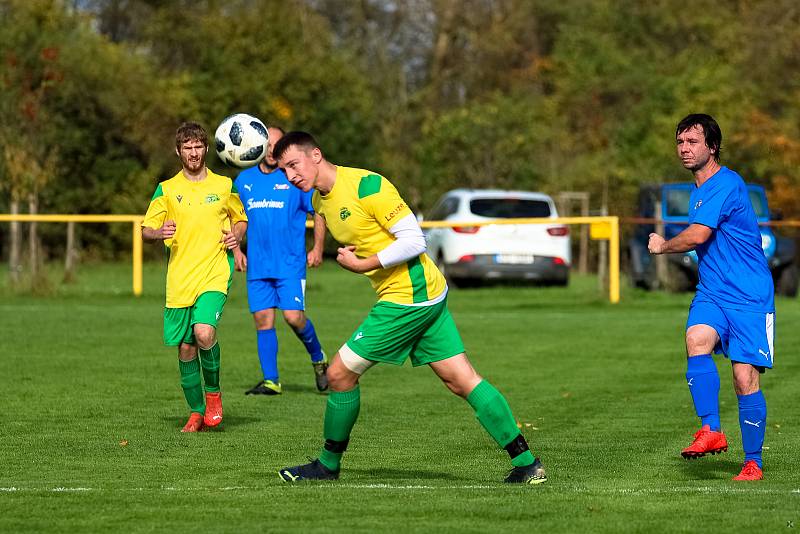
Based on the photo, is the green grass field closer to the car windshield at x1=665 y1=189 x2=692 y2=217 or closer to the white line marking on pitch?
the white line marking on pitch

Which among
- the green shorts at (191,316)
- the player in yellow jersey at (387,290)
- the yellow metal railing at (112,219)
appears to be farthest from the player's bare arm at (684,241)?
the yellow metal railing at (112,219)

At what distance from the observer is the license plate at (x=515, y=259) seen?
2658cm

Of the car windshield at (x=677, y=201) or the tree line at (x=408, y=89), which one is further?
the tree line at (x=408, y=89)

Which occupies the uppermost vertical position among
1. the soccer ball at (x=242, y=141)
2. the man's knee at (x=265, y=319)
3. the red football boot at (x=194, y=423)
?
the soccer ball at (x=242, y=141)

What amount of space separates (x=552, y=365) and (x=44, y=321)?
292 inches

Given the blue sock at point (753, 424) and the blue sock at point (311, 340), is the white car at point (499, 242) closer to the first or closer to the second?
the blue sock at point (311, 340)

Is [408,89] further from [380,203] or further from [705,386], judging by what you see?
[380,203]

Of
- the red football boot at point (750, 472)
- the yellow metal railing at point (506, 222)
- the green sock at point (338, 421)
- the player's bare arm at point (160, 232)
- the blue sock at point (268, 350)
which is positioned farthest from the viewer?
the yellow metal railing at point (506, 222)

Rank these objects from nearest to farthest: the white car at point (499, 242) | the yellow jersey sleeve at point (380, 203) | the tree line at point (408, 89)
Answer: the yellow jersey sleeve at point (380, 203) → the white car at point (499, 242) → the tree line at point (408, 89)

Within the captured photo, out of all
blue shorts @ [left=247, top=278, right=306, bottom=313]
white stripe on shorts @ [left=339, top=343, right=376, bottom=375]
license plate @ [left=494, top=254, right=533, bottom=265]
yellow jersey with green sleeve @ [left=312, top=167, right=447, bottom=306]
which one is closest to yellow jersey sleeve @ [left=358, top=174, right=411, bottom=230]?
yellow jersey with green sleeve @ [left=312, top=167, right=447, bottom=306]

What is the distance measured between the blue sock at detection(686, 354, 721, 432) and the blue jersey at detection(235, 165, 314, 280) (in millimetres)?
4858

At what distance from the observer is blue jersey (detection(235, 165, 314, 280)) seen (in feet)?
41.0

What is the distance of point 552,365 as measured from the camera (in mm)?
15367

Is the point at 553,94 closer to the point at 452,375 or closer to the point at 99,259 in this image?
the point at 99,259
